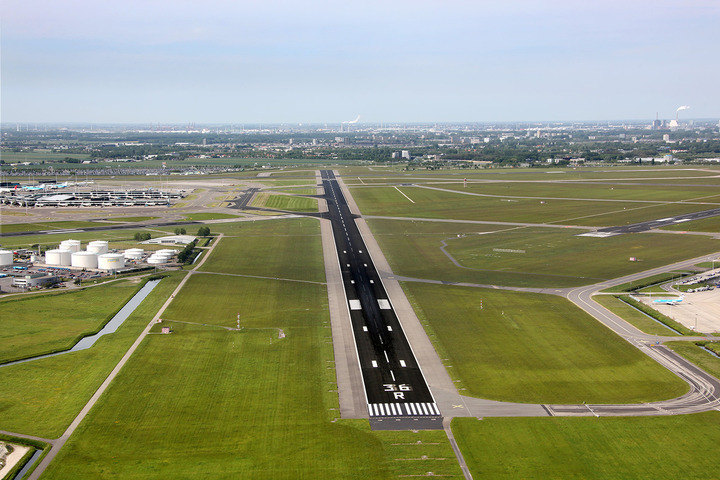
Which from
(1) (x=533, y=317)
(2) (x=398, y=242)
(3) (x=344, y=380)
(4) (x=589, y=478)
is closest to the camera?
(4) (x=589, y=478)

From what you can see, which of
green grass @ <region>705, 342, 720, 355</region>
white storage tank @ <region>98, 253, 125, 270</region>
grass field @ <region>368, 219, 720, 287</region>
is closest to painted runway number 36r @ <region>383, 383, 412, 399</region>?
green grass @ <region>705, 342, 720, 355</region>

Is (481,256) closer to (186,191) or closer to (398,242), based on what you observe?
(398,242)

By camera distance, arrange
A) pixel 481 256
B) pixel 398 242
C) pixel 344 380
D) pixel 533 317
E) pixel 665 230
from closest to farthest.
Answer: pixel 344 380 < pixel 533 317 < pixel 481 256 < pixel 398 242 < pixel 665 230

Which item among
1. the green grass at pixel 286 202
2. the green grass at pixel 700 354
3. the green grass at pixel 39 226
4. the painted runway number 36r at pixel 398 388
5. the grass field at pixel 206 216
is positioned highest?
the green grass at pixel 286 202

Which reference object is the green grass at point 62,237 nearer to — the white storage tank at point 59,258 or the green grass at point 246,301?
the white storage tank at point 59,258

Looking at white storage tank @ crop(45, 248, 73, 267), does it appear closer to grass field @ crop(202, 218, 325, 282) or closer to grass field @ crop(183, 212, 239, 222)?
grass field @ crop(202, 218, 325, 282)

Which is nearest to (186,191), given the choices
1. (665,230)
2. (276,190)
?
(276,190)

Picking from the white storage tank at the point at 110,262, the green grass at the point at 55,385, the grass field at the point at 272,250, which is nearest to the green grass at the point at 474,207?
the grass field at the point at 272,250
